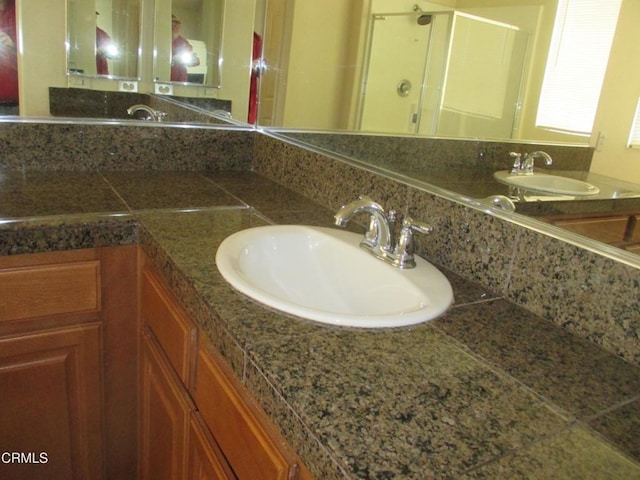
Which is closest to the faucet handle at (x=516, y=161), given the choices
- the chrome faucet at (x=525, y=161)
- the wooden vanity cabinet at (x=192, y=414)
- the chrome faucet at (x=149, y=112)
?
the chrome faucet at (x=525, y=161)

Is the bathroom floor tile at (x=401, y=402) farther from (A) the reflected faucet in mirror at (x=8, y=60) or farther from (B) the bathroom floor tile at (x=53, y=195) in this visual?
(A) the reflected faucet in mirror at (x=8, y=60)

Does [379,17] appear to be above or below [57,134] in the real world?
above

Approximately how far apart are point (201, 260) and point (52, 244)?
1.13 feet

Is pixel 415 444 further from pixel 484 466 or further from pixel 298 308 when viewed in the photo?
pixel 298 308

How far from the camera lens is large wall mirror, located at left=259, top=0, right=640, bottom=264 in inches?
31.0

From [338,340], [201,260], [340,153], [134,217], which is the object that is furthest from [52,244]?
[340,153]

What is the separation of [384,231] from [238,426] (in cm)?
49

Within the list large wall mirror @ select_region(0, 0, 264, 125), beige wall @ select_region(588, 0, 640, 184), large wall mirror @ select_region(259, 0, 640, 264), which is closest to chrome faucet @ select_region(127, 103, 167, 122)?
large wall mirror @ select_region(0, 0, 264, 125)

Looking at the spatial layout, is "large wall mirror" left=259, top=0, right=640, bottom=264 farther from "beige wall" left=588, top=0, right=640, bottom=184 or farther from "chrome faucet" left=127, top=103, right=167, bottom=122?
"chrome faucet" left=127, top=103, right=167, bottom=122

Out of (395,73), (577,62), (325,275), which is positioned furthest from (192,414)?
(395,73)

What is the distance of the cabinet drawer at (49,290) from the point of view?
1.06 meters

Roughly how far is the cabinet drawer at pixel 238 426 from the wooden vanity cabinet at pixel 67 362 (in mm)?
406

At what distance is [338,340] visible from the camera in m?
0.73

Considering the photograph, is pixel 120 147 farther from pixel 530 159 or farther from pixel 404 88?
pixel 530 159
